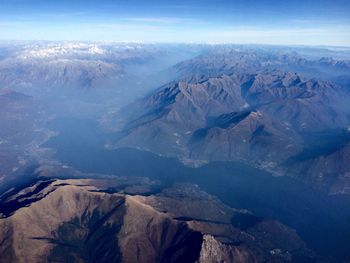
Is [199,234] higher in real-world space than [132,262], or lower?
higher

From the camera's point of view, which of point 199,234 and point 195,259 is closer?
point 195,259

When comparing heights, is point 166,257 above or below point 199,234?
below

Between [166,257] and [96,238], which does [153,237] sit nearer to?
[166,257]

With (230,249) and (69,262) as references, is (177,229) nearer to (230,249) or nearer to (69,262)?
(230,249)

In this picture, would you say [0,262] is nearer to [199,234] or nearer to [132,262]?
[132,262]

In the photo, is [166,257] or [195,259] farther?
[166,257]

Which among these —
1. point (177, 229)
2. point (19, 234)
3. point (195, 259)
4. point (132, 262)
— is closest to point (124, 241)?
point (132, 262)

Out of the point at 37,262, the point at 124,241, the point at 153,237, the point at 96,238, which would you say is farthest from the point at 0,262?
the point at 153,237

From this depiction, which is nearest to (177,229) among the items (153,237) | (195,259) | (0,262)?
(153,237)
